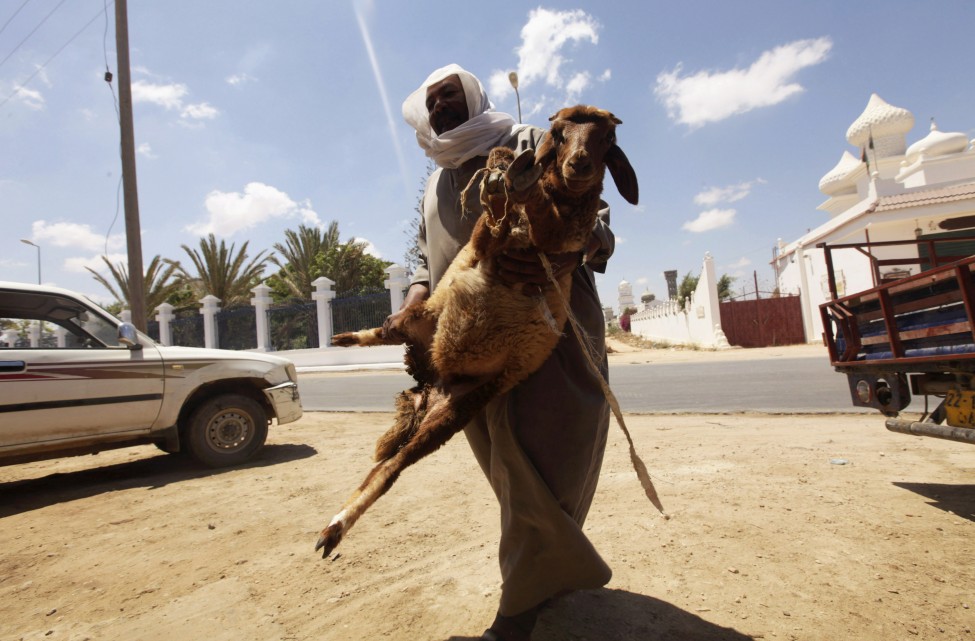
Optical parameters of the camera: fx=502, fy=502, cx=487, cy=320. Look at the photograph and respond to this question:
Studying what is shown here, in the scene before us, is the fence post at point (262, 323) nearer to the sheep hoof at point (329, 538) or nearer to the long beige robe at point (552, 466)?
the long beige robe at point (552, 466)

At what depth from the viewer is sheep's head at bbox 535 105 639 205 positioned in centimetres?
133

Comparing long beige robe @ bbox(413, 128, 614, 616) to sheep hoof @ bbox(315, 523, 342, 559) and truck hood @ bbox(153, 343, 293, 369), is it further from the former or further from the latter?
truck hood @ bbox(153, 343, 293, 369)

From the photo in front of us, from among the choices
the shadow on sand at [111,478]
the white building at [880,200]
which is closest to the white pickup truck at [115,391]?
the shadow on sand at [111,478]

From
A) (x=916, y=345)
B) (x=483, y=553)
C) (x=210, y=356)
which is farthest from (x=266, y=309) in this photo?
(x=916, y=345)

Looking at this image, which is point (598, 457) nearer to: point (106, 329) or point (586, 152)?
point (586, 152)

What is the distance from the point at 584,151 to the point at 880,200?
61.9 feet

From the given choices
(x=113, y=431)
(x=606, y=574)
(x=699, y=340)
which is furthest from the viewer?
(x=699, y=340)

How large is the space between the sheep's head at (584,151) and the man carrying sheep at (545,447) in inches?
8.2

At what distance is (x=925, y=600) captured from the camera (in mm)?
1865

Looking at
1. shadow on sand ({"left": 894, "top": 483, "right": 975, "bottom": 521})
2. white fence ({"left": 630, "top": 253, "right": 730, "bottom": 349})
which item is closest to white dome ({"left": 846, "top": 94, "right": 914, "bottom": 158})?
white fence ({"left": 630, "top": 253, "right": 730, "bottom": 349})

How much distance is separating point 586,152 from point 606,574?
1.29 m

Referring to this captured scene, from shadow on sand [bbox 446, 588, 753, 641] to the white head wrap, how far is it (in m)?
1.72

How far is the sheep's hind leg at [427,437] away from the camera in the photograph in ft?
4.56

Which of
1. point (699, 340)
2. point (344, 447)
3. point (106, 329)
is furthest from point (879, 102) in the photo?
point (106, 329)
